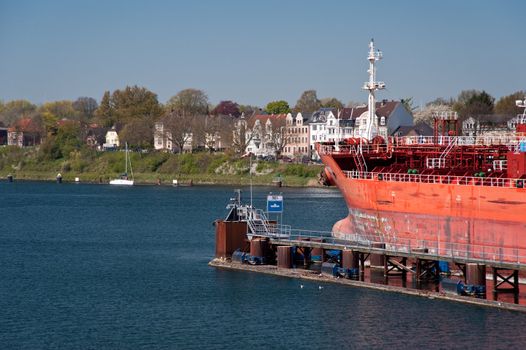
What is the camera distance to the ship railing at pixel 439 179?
2056 inches

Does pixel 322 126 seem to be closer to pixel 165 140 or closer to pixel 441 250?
pixel 165 140

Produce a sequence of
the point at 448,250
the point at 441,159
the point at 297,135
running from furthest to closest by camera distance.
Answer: the point at 297,135, the point at 441,159, the point at 448,250

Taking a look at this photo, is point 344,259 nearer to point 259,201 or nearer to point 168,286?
point 168,286

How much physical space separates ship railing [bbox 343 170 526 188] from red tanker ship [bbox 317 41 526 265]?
5cm

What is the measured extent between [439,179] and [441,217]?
2225 millimetres

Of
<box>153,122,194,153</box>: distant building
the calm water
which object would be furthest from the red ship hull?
<box>153,122,194,153</box>: distant building

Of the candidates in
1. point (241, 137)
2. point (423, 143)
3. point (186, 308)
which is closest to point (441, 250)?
point (423, 143)

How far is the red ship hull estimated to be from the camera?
167 feet

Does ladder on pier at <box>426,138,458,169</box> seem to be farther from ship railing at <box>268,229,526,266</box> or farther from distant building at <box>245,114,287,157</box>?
distant building at <box>245,114,287,157</box>

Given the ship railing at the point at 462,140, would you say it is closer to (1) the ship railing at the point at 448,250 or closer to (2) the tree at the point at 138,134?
(1) the ship railing at the point at 448,250

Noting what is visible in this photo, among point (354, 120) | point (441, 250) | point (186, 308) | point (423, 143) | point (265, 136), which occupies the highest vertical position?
point (354, 120)

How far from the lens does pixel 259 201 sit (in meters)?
115

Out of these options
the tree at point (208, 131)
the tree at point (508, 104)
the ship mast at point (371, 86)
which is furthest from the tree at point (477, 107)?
the ship mast at point (371, 86)

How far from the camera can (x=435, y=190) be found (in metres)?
55.7
